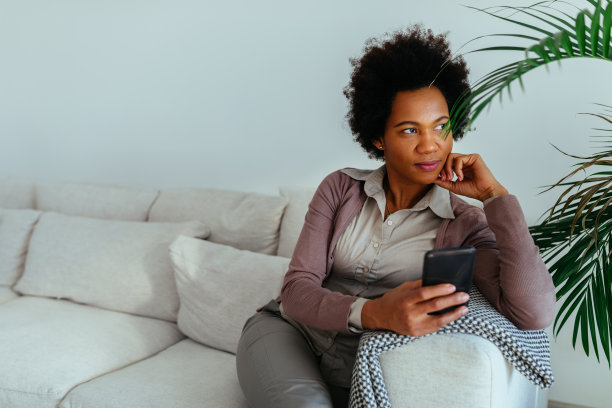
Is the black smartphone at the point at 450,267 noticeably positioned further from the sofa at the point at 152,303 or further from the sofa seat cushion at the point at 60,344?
the sofa seat cushion at the point at 60,344

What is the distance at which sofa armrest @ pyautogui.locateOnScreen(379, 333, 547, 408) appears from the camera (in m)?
0.98

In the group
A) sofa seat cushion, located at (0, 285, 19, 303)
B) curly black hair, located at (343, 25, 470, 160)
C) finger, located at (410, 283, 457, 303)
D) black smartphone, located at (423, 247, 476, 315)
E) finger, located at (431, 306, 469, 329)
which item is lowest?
sofa seat cushion, located at (0, 285, 19, 303)

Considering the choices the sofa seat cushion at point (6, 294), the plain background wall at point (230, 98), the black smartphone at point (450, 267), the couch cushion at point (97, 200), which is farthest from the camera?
the couch cushion at point (97, 200)

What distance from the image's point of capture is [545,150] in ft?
5.70

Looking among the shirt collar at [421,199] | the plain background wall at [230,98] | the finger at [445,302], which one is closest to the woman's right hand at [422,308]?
the finger at [445,302]

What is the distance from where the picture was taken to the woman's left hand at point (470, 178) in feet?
4.02

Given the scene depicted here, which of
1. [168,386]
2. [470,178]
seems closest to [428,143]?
[470,178]

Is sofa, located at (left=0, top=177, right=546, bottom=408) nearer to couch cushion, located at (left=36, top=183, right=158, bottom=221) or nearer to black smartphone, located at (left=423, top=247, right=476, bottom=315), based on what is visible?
couch cushion, located at (left=36, top=183, right=158, bottom=221)

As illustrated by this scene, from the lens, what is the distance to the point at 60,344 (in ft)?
5.39

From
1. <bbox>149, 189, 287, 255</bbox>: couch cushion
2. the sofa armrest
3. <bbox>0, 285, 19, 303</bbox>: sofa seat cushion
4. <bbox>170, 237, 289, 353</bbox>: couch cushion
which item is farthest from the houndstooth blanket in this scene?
<bbox>0, 285, 19, 303</bbox>: sofa seat cushion

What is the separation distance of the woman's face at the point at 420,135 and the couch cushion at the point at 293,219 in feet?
2.10

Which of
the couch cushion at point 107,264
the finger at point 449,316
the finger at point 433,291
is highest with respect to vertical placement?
the finger at point 433,291

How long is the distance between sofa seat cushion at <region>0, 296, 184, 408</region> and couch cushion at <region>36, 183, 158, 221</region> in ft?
1.37

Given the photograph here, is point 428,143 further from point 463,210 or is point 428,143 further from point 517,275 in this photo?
point 517,275
